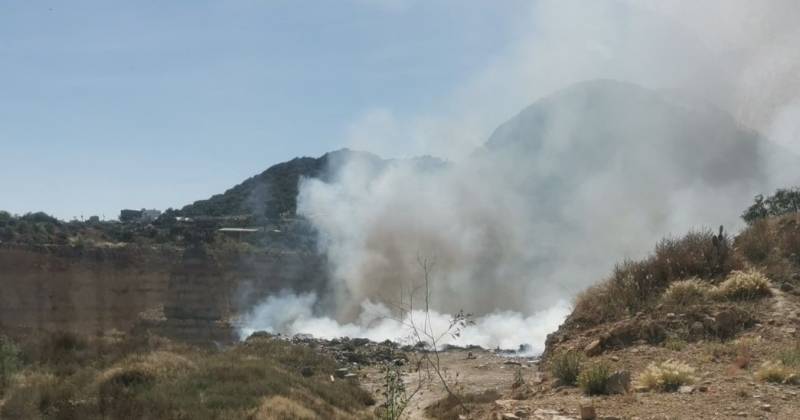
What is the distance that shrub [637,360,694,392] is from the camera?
997cm

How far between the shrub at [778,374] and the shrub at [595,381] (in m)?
1.96

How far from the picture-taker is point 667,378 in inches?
394

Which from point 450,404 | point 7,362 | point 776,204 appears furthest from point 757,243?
point 776,204

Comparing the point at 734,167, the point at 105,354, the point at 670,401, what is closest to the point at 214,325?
the point at 105,354

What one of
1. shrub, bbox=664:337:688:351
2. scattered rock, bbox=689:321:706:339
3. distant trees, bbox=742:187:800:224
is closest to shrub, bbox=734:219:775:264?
scattered rock, bbox=689:321:706:339

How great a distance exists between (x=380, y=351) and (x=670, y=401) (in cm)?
2513

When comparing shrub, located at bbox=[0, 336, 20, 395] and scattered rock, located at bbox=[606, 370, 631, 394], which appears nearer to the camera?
scattered rock, located at bbox=[606, 370, 631, 394]

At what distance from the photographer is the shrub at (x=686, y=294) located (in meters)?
14.2

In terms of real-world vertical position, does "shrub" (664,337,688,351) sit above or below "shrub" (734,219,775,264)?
below

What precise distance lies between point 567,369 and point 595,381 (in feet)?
3.93

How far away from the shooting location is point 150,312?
43.2 meters

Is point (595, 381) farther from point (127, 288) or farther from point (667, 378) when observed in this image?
point (127, 288)

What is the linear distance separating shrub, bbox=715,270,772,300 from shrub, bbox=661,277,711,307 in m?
0.30

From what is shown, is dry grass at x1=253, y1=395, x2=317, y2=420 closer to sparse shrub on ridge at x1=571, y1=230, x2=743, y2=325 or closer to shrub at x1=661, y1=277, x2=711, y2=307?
sparse shrub on ridge at x1=571, y1=230, x2=743, y2=325
